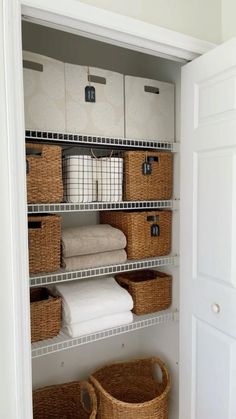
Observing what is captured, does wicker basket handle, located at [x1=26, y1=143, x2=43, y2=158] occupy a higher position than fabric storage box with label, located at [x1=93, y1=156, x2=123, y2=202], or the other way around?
wicker basket handle, located at [x1=26, y1=143, x2=43, y2=158]

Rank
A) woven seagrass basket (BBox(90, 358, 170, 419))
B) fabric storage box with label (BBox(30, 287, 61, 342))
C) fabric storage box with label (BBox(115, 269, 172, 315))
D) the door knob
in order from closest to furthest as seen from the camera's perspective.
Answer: the door knob, fabric storage box with label (BBox(30, 287, 61, 342)), fabric storage box with label (BBox(115, 269, 172, 315)), woven seagrass basket (BBox(90, 358, 170, 419))

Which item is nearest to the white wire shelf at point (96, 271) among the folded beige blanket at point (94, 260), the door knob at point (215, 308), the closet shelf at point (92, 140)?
the folded beige blanket at point (94, 260)

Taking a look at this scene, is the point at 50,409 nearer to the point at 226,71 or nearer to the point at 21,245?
the point at 21,245

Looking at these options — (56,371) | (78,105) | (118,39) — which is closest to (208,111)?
(118,39)

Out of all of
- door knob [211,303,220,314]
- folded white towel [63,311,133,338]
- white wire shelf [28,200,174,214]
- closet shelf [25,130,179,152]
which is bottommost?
folded white towel [63,311,133,338]

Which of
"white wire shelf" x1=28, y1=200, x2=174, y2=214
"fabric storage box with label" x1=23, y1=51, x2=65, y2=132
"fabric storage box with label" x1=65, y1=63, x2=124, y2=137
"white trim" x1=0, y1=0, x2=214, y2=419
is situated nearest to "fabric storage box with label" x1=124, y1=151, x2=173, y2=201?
"white wire shelf" x1=28, y1=200, x2=174, y2=214

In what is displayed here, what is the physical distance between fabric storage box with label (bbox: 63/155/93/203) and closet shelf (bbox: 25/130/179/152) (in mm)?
83

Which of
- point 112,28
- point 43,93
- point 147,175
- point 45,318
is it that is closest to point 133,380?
point 45,318

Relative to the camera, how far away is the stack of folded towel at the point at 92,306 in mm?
1483

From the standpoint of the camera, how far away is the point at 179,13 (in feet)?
4.30

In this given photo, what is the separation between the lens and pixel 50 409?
1.73 meters

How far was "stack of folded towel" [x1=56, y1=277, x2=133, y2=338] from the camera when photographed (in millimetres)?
1483

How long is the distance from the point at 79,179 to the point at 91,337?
2.47 feet

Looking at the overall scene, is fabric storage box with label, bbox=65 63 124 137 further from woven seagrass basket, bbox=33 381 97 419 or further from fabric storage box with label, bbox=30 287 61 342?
woven seagrass basket, bbox=33 381 97 419
